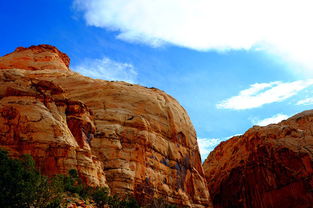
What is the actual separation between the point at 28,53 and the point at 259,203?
50.7 m

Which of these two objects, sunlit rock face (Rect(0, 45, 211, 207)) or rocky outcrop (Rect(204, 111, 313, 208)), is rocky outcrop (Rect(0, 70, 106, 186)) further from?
rocky outcrop (Rect(204, 111, 313, 208))

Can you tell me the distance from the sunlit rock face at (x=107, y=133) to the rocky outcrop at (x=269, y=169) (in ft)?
61.1

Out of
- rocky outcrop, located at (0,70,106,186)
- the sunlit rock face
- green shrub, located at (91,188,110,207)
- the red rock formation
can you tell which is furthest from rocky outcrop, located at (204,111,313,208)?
green shrub, located at (91,188,110,207)

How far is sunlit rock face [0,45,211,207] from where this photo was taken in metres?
31.1

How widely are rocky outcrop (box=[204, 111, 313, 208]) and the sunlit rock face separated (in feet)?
61.1

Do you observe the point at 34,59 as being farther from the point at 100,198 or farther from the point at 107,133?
the point at 100,198

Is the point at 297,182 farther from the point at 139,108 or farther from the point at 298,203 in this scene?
the point at 139,108

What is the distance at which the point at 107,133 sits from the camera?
131 feet

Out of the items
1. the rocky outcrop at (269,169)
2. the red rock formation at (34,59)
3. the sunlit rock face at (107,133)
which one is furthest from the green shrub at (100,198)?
the rocky outcrop at (269,169)

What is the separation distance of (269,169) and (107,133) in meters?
36.4

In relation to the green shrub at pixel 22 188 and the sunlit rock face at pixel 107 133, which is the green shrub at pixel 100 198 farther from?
the green shrub at pixel 22 188

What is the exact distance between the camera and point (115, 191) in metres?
35.9

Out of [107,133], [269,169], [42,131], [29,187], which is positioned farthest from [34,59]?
[29,187]

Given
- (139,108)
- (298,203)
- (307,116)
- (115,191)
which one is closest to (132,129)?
(139,108)
